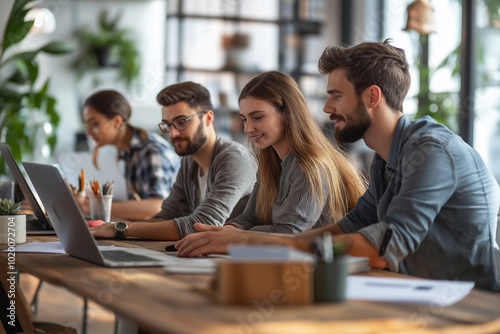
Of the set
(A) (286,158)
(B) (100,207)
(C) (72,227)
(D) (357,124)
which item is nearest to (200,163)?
(B) (100,207)

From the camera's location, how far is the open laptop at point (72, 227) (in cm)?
141

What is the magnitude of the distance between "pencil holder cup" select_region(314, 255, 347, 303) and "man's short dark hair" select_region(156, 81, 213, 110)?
168 centimetres

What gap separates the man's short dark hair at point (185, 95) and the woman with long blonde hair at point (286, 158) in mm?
502

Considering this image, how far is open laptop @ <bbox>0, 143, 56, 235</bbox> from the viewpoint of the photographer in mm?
2090

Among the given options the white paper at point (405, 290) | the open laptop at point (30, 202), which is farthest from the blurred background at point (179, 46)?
the white paper at point (405, 290)

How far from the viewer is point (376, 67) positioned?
1.71 meters

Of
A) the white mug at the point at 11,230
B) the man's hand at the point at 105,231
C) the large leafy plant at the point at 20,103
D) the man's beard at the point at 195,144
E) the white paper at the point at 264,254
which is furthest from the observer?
the large leafy plant at the point at 20,103

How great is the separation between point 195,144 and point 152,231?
658mm

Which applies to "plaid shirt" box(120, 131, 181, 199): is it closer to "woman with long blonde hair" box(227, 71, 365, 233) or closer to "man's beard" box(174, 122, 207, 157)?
"man's beard" box(174, 122, 207, 157)

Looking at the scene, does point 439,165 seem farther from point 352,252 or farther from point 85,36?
point 85,36

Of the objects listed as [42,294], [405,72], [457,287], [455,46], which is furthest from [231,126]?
[457,287]

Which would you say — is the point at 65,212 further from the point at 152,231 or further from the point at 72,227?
the point at 152,231

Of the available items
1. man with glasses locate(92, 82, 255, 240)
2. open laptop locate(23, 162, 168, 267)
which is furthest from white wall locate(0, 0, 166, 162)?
open laptop locate(23, 162, 168, 267)

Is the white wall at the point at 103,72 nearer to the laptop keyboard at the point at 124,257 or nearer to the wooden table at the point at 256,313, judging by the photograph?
the laptop keyboard at the point at 124,257
